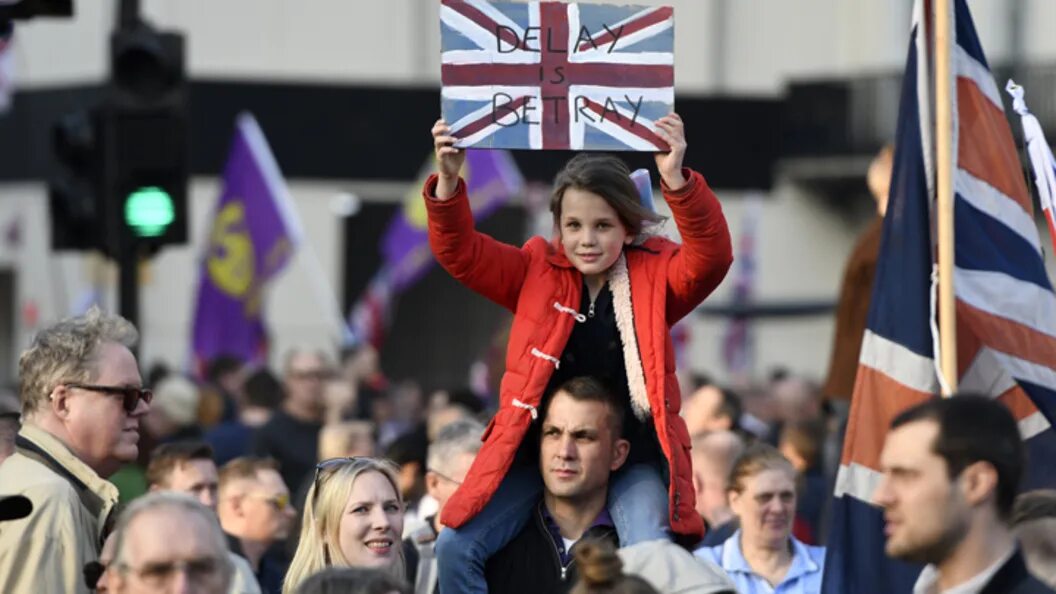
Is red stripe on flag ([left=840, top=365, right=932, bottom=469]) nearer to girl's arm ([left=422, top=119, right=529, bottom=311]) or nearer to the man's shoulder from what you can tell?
girl's arm ([left=422, top=119, right=529, bottom=311])

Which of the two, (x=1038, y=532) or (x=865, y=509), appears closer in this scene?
(x=1038, y=532)

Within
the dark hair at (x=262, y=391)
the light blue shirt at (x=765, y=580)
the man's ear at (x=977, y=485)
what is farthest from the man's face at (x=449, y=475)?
the dark hair at (x=262, y=391)

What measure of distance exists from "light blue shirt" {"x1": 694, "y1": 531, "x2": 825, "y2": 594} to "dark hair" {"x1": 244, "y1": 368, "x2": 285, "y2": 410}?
6455mm

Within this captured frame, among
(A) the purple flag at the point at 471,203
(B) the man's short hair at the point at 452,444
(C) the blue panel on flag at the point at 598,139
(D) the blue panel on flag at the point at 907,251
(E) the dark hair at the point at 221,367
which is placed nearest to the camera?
(C) the blue panel on flag at the point at 598,139

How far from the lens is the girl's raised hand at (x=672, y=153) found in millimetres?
7516

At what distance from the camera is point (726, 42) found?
36.5m

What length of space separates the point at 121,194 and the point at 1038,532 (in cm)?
699

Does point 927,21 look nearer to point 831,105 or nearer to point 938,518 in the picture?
point 938,518

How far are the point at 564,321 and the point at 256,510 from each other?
2.97m

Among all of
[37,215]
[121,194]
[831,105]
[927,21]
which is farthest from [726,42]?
[927,21]

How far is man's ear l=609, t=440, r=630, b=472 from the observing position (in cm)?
780

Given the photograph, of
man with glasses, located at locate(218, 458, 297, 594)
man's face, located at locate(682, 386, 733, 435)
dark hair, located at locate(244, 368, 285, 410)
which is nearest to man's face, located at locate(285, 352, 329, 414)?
dark hair, located at locate(244, 368, 285, 410)

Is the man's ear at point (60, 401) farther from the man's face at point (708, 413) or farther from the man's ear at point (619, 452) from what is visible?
the man's face at point (708, 413)

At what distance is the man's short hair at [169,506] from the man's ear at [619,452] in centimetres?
187
